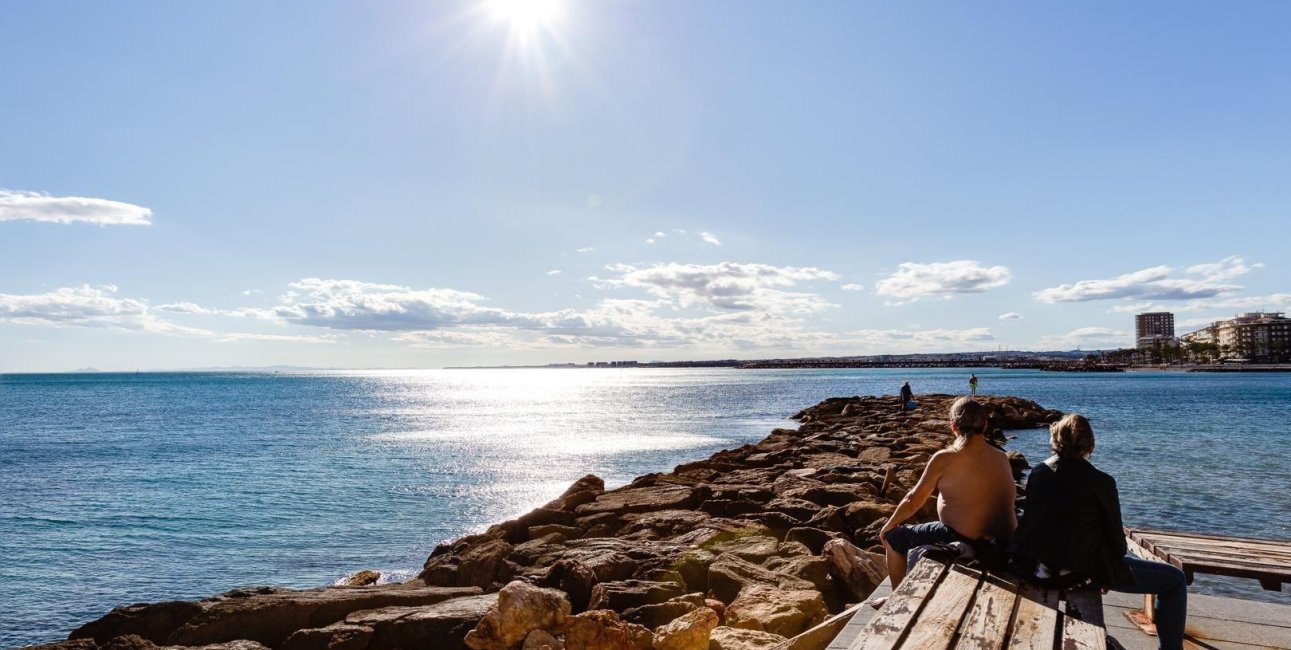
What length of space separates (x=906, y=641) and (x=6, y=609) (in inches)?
599

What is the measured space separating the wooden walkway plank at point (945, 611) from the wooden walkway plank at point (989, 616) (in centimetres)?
5

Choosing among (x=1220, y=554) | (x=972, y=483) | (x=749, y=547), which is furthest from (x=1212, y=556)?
(x=749, y=547)

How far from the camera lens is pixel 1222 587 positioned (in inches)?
384

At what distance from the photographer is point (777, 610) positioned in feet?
23.4

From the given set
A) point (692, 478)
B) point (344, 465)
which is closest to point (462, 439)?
point (344, 465)

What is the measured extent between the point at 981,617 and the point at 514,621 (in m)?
4.42

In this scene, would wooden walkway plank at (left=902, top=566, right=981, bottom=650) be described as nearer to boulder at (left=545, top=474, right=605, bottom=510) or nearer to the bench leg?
the bench leg

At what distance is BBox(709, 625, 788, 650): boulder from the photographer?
6309mm

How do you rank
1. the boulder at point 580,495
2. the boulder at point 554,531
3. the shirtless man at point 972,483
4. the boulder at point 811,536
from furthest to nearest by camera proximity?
the boulder at point 580,495, the boulder at point 554,531, the boulder at point 811,536, the shirtless man at point 972,483

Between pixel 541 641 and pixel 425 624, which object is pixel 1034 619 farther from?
pixel 425 624

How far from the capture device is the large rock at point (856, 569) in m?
7.91

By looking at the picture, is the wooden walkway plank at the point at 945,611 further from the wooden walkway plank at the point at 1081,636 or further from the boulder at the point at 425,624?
the boulder at the point at 425,624

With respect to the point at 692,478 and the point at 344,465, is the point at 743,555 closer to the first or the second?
the point at 692,478

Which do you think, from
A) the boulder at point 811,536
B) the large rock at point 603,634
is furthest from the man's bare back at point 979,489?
the boulder at point 811,536
